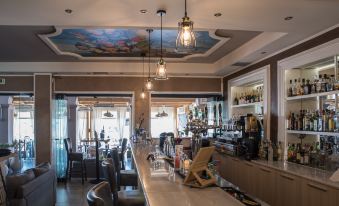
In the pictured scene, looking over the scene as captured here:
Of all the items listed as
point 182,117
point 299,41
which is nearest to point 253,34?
point 299,41

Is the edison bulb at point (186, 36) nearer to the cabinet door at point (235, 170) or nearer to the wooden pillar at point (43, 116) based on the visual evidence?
the cabinet door at point (235, 170)

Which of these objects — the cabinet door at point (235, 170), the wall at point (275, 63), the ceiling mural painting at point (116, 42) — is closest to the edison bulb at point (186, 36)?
the ceiling mural painting at point (116, 42)

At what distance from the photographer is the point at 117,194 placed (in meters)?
3.22

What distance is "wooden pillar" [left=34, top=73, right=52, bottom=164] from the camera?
749 centimetres

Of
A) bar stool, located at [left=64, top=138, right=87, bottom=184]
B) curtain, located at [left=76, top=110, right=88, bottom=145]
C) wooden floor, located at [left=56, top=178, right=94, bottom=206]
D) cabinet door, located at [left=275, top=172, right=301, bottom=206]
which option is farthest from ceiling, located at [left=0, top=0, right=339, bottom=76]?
curtain, located at [left=76, top=110, right=88, bottom=145]

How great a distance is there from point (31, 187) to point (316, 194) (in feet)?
10.8

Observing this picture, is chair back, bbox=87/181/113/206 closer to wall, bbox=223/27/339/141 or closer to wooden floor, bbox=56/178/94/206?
wall, bbox=223/27/339/141

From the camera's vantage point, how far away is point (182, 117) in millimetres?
16953

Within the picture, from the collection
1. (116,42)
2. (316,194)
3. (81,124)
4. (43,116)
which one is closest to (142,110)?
Answer: (43,116)

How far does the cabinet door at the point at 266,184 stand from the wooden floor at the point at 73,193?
10.0 feet

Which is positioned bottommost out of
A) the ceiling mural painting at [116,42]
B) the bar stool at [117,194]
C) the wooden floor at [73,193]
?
the wooden floor at [73,193]

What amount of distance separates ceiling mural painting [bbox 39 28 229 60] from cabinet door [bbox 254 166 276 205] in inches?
82.7

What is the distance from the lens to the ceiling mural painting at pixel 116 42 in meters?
4.91

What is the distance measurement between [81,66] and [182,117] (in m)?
10.2
